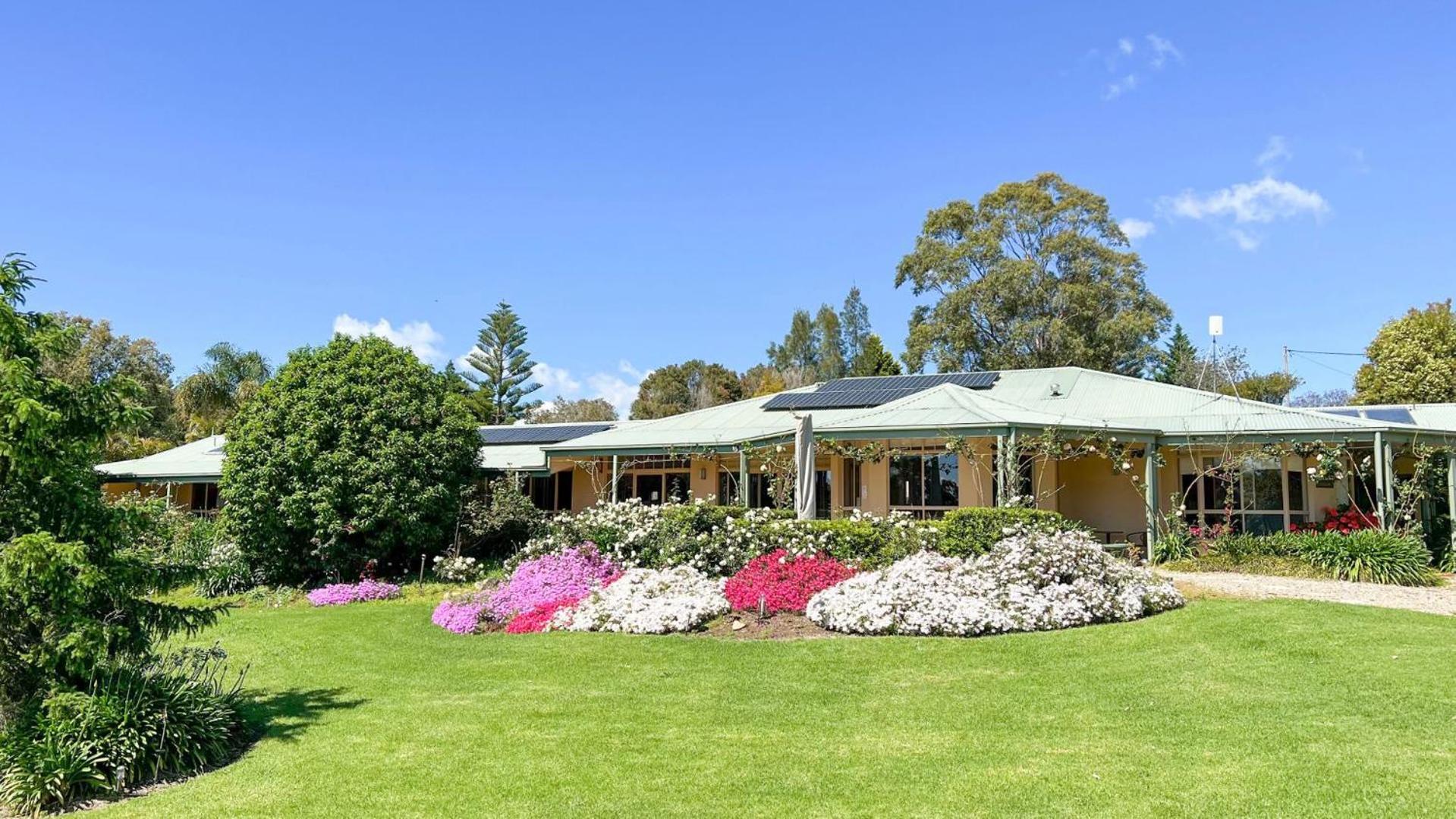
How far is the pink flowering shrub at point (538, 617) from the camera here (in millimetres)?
11429

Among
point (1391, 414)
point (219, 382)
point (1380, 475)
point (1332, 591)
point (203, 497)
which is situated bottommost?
point (1332, 591)

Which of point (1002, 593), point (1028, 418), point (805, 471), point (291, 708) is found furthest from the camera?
point (1028, 418)

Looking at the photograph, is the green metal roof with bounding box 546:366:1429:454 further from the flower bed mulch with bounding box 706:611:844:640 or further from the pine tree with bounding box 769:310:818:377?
the pine tree with bounding box 769:310:818:377

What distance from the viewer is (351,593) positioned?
1563 centimetres

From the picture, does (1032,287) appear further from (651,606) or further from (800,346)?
(651,606)

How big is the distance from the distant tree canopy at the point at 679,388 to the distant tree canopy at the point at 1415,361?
110 feet

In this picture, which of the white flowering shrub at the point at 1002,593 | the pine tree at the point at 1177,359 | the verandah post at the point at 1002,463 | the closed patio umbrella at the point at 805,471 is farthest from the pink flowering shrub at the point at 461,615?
the pine tree at the point at 1177,359

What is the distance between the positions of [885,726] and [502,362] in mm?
45445

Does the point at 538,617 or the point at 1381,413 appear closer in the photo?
the point at 538,617

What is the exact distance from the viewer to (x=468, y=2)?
47.8ft

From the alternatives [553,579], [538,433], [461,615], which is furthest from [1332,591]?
[538,433]

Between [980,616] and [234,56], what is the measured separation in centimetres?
1388

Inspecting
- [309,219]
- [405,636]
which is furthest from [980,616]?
[309,219]

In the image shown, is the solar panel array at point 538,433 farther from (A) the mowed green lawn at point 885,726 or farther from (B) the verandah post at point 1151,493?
(A) the mowed green lawn at point 885,726
